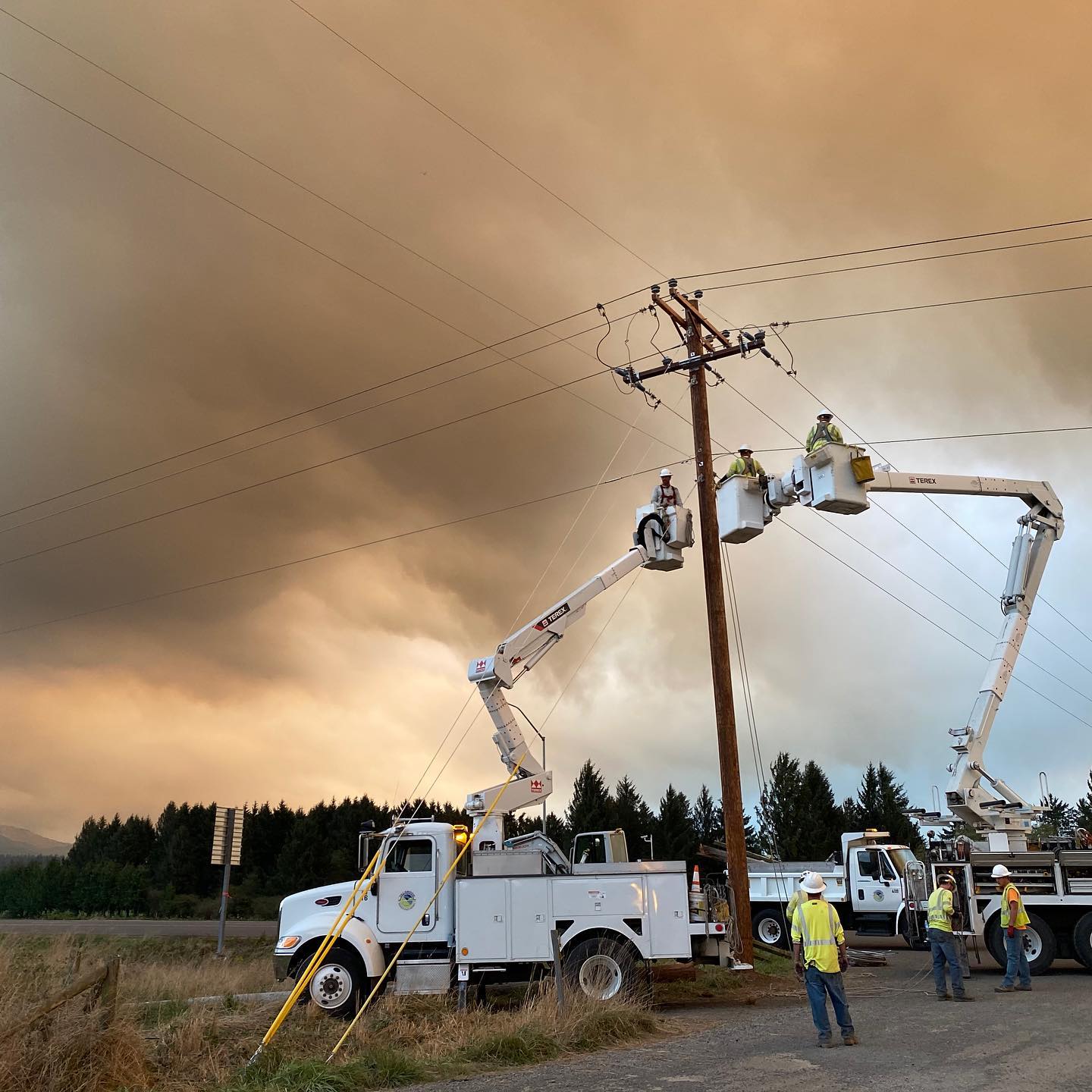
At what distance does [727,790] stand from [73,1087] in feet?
39.8

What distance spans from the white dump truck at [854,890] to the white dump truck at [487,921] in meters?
9.98

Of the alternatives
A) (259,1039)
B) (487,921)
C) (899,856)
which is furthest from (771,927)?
(259,1039)

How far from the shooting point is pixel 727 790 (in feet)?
59.2

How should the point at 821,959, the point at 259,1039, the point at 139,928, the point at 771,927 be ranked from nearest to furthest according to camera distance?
the point at 821,959 < the point at 259,1039 < the point at 771,927 < the point at 139,928

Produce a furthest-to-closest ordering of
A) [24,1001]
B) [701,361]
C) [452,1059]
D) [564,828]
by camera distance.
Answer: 1. [564,828]
2. [701,361]
3. [452,1059]
4. [24,1001]

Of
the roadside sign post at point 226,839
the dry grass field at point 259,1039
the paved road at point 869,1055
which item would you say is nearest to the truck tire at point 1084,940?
the paved road at point 869,1055

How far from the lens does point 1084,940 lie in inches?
660

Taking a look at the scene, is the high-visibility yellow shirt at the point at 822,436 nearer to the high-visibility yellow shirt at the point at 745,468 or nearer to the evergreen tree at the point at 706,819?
the high-visibility yellow shirt at the point at 745,468

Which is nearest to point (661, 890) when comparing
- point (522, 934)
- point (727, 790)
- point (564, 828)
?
point (522, 934)

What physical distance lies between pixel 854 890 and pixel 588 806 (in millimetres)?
25730

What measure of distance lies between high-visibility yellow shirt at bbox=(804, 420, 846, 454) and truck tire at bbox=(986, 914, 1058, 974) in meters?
8.94

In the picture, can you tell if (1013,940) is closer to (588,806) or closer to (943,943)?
(943,943)

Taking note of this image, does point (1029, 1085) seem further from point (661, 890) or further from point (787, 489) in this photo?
point (787, 489)

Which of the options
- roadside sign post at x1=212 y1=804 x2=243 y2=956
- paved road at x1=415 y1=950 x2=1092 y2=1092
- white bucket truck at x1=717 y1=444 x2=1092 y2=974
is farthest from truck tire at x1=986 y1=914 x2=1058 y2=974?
roadside sign post at x1=212 y1=804 x2=243 y2=956
